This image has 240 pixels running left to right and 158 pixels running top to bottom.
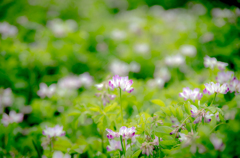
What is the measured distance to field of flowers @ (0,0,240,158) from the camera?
1.22 metres

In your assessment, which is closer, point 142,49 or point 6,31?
point 6,31

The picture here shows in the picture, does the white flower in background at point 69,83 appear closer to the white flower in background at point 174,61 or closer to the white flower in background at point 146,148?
the white flower in background at point 174,61

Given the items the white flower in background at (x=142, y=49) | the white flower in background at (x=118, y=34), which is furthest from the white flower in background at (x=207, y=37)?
the white flower in background at (x=118, y=34)

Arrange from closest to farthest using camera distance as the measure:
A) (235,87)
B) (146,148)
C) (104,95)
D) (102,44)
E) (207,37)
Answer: (146,148) → (235,87) → (104,95) → (207,37) → (102,44)

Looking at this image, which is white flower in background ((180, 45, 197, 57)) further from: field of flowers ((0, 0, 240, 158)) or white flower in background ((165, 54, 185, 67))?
white flower in background ((165, 54, 185, 67))

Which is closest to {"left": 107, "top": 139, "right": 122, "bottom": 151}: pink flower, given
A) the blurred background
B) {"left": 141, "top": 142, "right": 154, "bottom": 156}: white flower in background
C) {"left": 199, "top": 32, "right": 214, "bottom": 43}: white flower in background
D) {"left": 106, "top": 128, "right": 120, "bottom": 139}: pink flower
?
{"left": 106, "top": 128, "right": 120, "bottom": 139}: pink flower

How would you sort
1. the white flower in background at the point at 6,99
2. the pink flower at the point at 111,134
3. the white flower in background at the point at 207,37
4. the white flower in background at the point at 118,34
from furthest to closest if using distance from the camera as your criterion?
1. the white flower in background at the point at 118,34
2. the white flower in background at the point at 207,37
3. the white flower in background at the point at 6,99
4. the pink flower at the point at 111,134

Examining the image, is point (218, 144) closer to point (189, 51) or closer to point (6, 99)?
point (189, 51)

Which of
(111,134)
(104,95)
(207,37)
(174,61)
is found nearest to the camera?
(111,134)

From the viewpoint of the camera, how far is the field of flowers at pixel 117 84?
122 centimetres

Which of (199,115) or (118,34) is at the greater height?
(199,115)

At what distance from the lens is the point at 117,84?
130cm

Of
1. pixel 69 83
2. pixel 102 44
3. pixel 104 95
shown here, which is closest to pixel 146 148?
pixel 104 95

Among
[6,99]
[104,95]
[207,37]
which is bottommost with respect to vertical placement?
[6,99]
